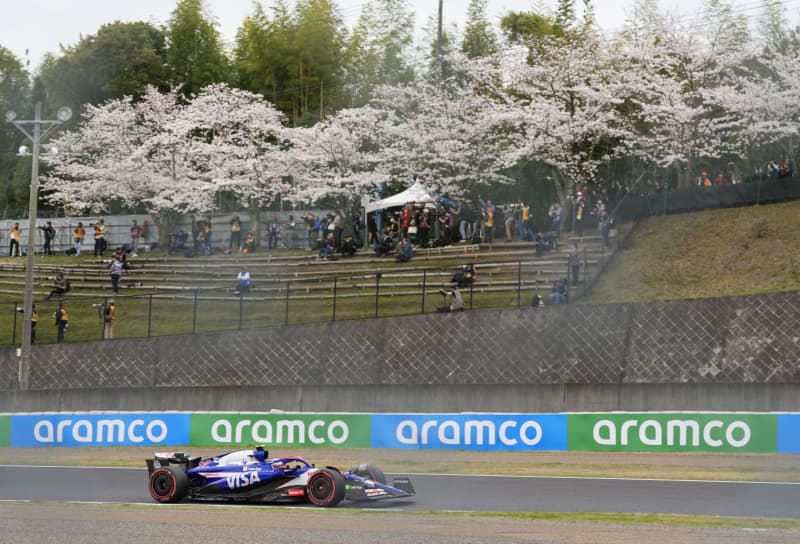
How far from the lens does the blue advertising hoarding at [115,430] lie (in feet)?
102

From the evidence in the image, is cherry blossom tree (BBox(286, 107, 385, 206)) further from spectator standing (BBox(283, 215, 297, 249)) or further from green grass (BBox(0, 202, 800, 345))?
green grass (BBox(0, 202, 800, 345))

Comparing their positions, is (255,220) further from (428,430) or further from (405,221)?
(428,430)

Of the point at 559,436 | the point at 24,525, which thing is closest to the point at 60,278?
the point at 559,436

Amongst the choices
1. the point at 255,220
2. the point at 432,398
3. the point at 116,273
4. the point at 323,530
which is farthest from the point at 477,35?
the point at 323,530

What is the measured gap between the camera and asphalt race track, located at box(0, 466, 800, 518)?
1856 cm

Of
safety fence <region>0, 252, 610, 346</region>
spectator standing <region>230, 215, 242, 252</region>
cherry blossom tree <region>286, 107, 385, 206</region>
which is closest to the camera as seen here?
safety fence <region>0, 252, 610, 346</region>

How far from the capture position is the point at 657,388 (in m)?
29.1

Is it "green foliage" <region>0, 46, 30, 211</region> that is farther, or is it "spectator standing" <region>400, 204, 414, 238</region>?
"green foliage" <region>0, 46, 30, 211</region>

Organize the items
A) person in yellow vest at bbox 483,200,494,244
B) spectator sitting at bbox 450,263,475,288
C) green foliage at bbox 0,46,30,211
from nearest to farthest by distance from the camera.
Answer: spectator sitting at bbox 450,263,475,288, person in yellow vest at bbox 483,200,494,244, green foliage at bbox 0,46,30,211

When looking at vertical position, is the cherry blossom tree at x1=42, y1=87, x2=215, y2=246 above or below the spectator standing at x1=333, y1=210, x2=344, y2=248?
above

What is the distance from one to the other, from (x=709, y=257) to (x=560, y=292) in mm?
8009

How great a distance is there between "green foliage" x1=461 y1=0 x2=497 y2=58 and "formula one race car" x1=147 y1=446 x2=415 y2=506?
56654 mm

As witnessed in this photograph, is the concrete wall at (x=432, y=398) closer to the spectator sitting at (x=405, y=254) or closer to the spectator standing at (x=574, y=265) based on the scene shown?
the spectator standing at (x=574, y=265)

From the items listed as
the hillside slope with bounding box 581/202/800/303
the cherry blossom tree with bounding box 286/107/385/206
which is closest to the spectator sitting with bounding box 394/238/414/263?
the hillside slope with bounding box 581/202/800/303
